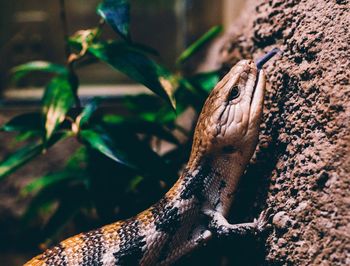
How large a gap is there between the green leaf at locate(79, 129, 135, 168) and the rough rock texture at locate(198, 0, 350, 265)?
52 centimetres

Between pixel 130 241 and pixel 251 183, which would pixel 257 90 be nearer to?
pixel 251 183

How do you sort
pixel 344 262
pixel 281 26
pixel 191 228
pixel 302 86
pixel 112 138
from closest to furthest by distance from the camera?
pixel 344 262
pixel 302 86
pixel 191 228
pixel 281 26
pixel 112 138

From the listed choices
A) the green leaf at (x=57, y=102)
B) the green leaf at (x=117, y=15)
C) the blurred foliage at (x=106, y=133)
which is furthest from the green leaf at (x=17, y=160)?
the green leaf at (x=117, y=15)

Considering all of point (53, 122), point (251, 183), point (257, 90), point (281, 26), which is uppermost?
point (281, 26)

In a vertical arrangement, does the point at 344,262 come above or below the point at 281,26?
below

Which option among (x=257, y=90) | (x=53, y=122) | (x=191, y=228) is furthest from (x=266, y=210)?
(x=53, y=122)

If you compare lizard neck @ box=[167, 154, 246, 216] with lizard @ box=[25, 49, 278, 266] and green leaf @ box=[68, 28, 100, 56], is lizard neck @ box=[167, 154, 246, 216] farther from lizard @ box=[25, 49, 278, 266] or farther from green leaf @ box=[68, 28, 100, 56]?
green leaf @ box=[68, 28, 100, 56]

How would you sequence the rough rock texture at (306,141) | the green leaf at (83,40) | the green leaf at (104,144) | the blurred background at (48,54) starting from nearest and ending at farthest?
1. the rough rock texture at (306,141)
2. the green leaf at (104,144)
3. the green leaf at (83,40)
4. the blurred background at (48,54)

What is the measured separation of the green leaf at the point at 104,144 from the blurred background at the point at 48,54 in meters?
1.25

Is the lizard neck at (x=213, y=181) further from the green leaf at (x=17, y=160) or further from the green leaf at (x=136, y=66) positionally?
the green leaf at (x=17, y=160)

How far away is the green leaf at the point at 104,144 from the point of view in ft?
5.81

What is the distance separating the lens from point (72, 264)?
159 centimetres

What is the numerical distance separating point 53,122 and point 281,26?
1048 mm

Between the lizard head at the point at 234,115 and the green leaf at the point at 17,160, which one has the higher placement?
the lizard head at the point at 234,115
